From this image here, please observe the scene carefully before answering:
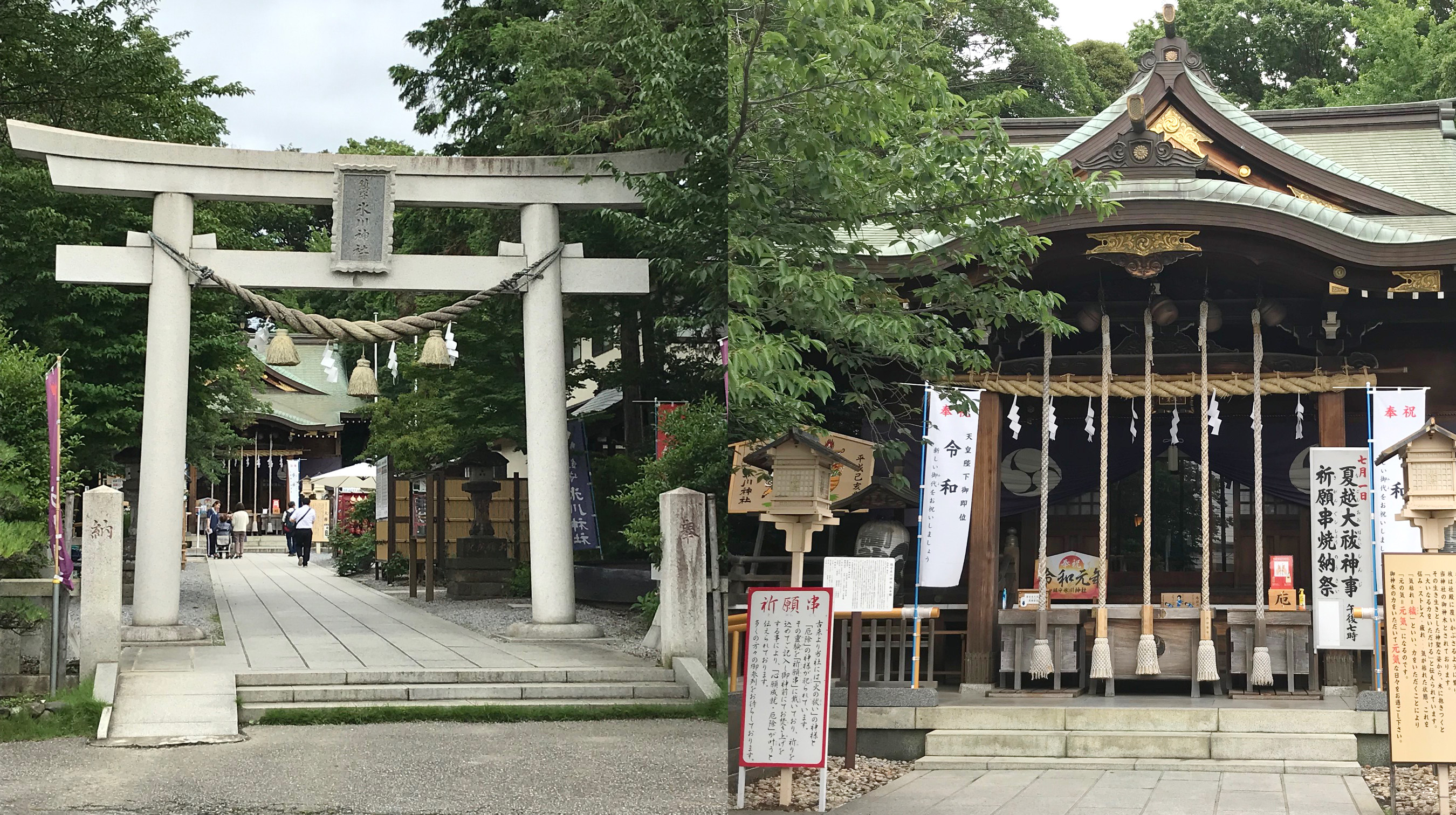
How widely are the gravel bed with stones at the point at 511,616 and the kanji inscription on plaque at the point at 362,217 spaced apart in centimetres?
405

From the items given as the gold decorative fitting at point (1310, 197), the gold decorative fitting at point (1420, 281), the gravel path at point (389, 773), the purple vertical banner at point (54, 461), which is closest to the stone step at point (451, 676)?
the gravel path at point (389, 773)

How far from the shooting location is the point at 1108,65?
3412 cm

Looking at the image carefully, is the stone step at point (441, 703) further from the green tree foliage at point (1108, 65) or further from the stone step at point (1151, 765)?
the green tree foliage at point (1108, 65)

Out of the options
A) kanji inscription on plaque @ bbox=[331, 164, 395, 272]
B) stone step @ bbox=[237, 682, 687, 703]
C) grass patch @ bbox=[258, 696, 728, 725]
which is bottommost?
grass patch @ bbox=[258, 696, 728, 725]

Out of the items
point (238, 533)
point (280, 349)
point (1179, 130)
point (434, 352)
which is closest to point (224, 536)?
point (238, 533)

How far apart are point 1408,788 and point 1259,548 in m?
2.55

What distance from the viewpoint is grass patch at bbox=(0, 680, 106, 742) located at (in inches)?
381

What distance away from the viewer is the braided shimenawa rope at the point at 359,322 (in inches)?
533

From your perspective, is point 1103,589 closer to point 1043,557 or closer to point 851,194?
point 1043,557

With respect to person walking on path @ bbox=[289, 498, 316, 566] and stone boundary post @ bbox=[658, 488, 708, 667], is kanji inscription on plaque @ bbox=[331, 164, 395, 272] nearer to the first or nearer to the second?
stone boundary post @ bbox=[658, 488, 708, 667]

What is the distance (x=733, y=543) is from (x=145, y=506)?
19.0ft

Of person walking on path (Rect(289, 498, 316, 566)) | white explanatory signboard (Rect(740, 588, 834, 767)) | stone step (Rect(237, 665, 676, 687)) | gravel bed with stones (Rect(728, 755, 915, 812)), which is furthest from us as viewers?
person walking on path (Rect(289, 498, 316, 566))

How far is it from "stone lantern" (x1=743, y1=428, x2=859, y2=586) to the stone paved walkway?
1625 millimetres

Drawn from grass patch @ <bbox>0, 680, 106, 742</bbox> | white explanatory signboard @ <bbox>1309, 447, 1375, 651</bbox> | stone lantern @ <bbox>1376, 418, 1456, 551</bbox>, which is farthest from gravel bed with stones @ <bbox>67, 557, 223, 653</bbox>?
white explanatory signboard @ <bbox>1309, 447, 1375, 651</bbox>
